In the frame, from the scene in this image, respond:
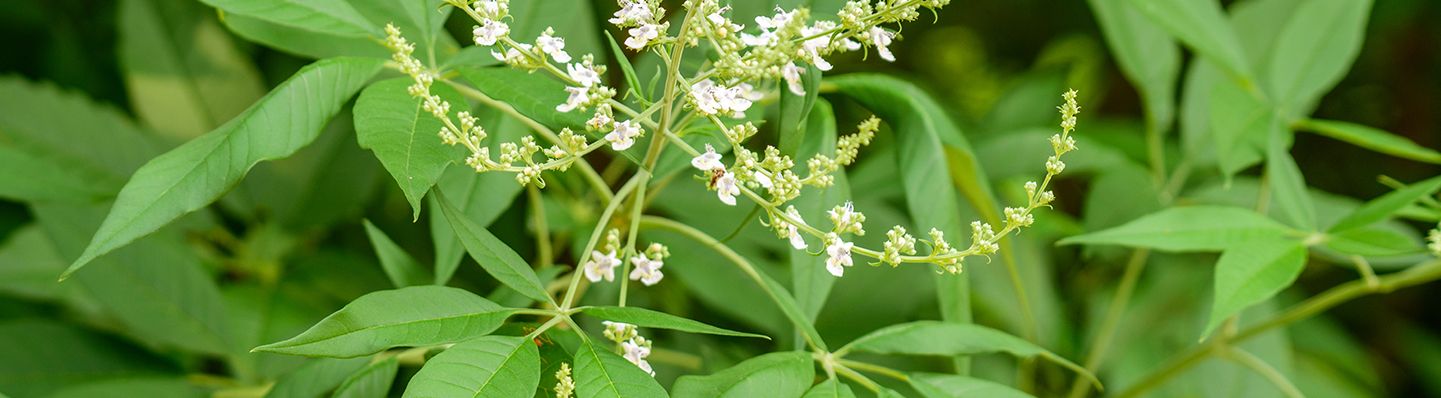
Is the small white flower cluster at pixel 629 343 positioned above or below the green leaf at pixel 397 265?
above

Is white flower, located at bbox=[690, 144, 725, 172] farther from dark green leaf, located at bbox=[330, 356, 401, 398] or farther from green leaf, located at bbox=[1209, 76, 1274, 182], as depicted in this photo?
green leaf, located at bbox=[1209, 76, 1274, 182]

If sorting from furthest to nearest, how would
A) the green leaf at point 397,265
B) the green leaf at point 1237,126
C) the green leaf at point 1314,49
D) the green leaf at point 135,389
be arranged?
the green leaf at point 1314,49, the green leaf at point 1237,126, the green leaf at point 135,389, the green leaf at point 397,265

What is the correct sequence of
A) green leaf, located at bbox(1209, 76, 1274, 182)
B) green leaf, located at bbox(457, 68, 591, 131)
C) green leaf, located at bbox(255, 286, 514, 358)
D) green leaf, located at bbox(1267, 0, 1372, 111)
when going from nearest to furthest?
1. green leaf, located at bbox(255, 286, 514, 358)
2. green leaf, located at bbox(457, 68, 591, 131)
3. green leaf, located at bbox(1209, 76, 1274, 182)
4. green leaf, located at bbox(1267, 0, 1372, 111)

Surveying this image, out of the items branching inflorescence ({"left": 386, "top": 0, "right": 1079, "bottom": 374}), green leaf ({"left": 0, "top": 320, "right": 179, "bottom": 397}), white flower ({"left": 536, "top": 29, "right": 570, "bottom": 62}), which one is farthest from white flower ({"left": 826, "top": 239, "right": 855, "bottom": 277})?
green leaf ({"left": 0, "top": 320, "right": 179, "bottom": 397})

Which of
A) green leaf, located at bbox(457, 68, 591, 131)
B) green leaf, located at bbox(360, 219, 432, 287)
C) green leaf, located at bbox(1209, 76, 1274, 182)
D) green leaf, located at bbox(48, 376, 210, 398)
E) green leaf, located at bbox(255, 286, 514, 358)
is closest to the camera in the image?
green leaf, located at bbox(255, 286, 514, 358)

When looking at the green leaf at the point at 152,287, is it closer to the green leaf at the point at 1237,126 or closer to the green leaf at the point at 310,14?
the green leaf at the point at 310,14

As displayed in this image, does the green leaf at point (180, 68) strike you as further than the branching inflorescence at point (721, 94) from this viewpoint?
Yes

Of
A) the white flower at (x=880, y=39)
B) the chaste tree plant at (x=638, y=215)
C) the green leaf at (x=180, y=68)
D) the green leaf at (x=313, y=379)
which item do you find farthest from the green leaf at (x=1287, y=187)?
the green leaf at (x=180, y=68)

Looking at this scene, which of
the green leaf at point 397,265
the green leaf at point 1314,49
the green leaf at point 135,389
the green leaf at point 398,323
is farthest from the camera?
the green leaf at point 1314,49
